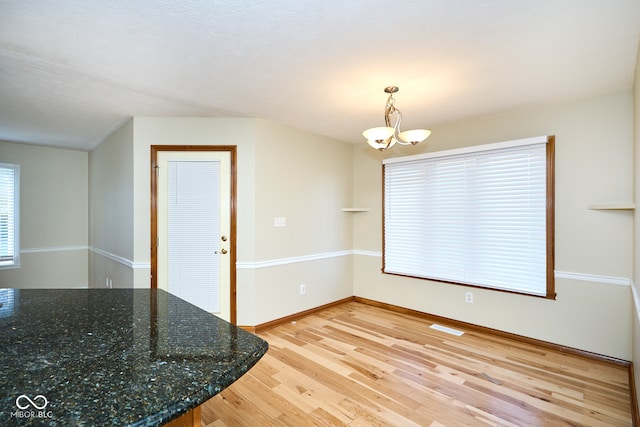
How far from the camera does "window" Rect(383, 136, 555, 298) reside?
3.08m

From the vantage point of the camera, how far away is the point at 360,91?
8.82ft

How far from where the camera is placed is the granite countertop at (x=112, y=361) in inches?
25.7

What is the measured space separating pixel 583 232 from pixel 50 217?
23.1 feet

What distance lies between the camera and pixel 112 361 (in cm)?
86

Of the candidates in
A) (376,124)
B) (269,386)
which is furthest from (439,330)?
(376,124)

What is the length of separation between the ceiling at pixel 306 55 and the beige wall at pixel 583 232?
254mm

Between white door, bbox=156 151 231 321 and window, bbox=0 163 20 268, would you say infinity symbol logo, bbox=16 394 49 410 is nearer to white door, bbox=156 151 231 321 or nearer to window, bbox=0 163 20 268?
white door, bbox=156 151 231 321

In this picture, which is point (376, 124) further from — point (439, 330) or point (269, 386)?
point (269, 386)

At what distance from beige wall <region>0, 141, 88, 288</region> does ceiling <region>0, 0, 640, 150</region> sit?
1.92 metres

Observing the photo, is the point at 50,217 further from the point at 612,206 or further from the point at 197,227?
the point at 612,206

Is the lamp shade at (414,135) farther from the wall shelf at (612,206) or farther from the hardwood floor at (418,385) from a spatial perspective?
the hardwood floor at (418,385)

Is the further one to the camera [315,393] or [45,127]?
[45,127]

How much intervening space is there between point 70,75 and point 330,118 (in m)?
2.33

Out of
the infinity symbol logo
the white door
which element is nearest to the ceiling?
the white door
